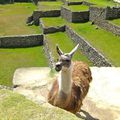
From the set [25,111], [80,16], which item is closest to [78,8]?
[80,16]

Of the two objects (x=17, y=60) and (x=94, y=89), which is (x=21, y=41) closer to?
(x=17, y=60)

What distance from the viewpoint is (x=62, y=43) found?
25.0 meters

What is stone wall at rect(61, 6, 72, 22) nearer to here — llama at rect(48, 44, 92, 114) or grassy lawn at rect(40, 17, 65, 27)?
grassy lawn at rect(40, 17, 65, 27)

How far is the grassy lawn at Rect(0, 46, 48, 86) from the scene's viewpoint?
68.5ft

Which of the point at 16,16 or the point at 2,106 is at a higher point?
the point at 2,106

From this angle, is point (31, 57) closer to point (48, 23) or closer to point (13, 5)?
point (48, 23)

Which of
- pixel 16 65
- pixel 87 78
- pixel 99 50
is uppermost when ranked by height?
pixel 87 78

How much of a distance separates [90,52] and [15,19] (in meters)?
14.4

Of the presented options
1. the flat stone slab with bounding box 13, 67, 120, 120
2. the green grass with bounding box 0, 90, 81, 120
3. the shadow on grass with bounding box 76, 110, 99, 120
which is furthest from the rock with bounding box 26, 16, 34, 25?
the green grass with bounding box 0, 90, 81, 120

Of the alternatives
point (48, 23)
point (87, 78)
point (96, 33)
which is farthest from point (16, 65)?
point (87, 78)

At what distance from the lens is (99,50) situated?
2084cm

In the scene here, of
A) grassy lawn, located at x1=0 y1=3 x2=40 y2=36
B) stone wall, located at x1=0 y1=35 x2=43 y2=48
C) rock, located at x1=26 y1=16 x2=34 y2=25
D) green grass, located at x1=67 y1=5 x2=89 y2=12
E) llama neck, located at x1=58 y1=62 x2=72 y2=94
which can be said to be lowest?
stone wall, located at x1=0 y1=35 x2=43 y2=48

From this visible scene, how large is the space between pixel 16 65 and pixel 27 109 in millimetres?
16695

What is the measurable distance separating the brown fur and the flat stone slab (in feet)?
1.29
